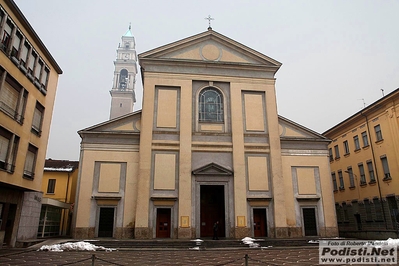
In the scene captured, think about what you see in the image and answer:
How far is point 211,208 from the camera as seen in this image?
79.0 feet

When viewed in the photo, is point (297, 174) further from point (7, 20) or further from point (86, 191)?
point (7, 20)

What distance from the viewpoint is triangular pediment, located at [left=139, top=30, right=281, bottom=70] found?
25.6 meters

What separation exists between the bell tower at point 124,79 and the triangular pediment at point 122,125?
3847cm

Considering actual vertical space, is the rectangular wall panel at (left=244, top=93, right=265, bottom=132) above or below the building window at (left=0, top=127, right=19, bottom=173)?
above

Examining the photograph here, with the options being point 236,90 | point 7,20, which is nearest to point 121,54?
point 236,90

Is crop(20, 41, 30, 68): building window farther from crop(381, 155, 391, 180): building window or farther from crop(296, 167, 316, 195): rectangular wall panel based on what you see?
crop(381, 155, 391, 180): building window

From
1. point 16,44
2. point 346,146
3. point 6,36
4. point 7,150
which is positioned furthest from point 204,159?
point 346,146

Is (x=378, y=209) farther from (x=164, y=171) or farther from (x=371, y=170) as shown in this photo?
(x=164, y=171)

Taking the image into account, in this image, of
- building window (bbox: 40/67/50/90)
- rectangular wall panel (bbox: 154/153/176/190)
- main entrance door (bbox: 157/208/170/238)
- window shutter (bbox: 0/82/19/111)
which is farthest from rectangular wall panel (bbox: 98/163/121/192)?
window shutter (bbox: 0/82/19/111)

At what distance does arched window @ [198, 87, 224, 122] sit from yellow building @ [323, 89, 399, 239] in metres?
14.1

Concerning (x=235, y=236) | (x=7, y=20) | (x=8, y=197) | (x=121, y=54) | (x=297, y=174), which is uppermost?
(x=121, y=54)

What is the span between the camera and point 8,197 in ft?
56.7

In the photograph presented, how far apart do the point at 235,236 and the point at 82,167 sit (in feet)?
38.5

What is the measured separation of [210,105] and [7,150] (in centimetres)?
1431
